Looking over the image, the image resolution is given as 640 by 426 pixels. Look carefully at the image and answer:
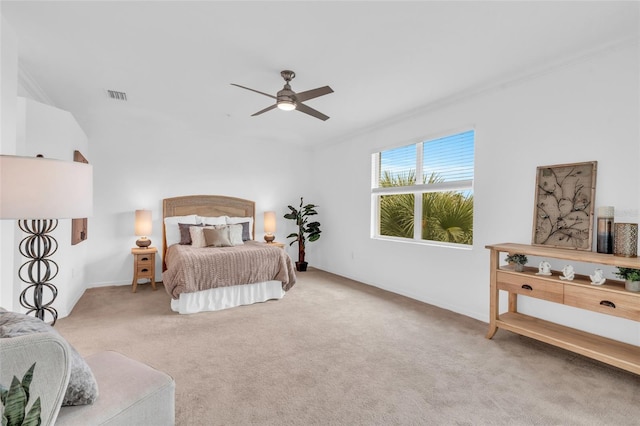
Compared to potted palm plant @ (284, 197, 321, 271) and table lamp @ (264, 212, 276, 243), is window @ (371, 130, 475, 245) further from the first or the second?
table lamp @ (264, 212, 276, 243)

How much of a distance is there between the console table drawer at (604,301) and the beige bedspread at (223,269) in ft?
10.2

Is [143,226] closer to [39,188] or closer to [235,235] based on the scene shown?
[235,235]

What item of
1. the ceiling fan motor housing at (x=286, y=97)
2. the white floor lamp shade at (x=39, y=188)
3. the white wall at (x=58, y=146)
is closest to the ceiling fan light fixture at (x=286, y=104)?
the ceiling fan motor housing at (x=286, y=97)

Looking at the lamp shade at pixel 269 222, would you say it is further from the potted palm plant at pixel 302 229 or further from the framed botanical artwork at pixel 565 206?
the framed botanical artwork at pixel 565 206

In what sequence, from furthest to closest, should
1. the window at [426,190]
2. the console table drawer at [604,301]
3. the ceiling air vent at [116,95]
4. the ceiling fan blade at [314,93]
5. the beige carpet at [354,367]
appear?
the window at [426,190], the ceiling air vent at [116,95], the ceiling fan blade at [314,93], the console table drawer at [604,301], the beige carpet at [354,367]

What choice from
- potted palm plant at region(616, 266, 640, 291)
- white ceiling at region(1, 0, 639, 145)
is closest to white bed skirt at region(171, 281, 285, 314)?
white ceiling at region(1, 0, 639, 145)

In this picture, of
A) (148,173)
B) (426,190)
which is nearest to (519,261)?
(426,190)

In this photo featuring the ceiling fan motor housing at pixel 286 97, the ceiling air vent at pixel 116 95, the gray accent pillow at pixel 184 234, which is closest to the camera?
the ceiling fan motor housing at pixel 286 97

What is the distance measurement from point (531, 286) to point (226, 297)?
3.36m

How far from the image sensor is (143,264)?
4.76 meters

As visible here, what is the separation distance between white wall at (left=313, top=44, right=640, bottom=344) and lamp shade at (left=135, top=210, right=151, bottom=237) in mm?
3520

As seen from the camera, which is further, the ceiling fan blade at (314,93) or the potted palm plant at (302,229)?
the potted palm plant at (302,229)

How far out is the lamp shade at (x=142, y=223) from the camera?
490cm

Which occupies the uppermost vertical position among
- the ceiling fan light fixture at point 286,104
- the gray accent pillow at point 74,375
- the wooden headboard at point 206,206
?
the ceiling fan light fixture at point 286,104
